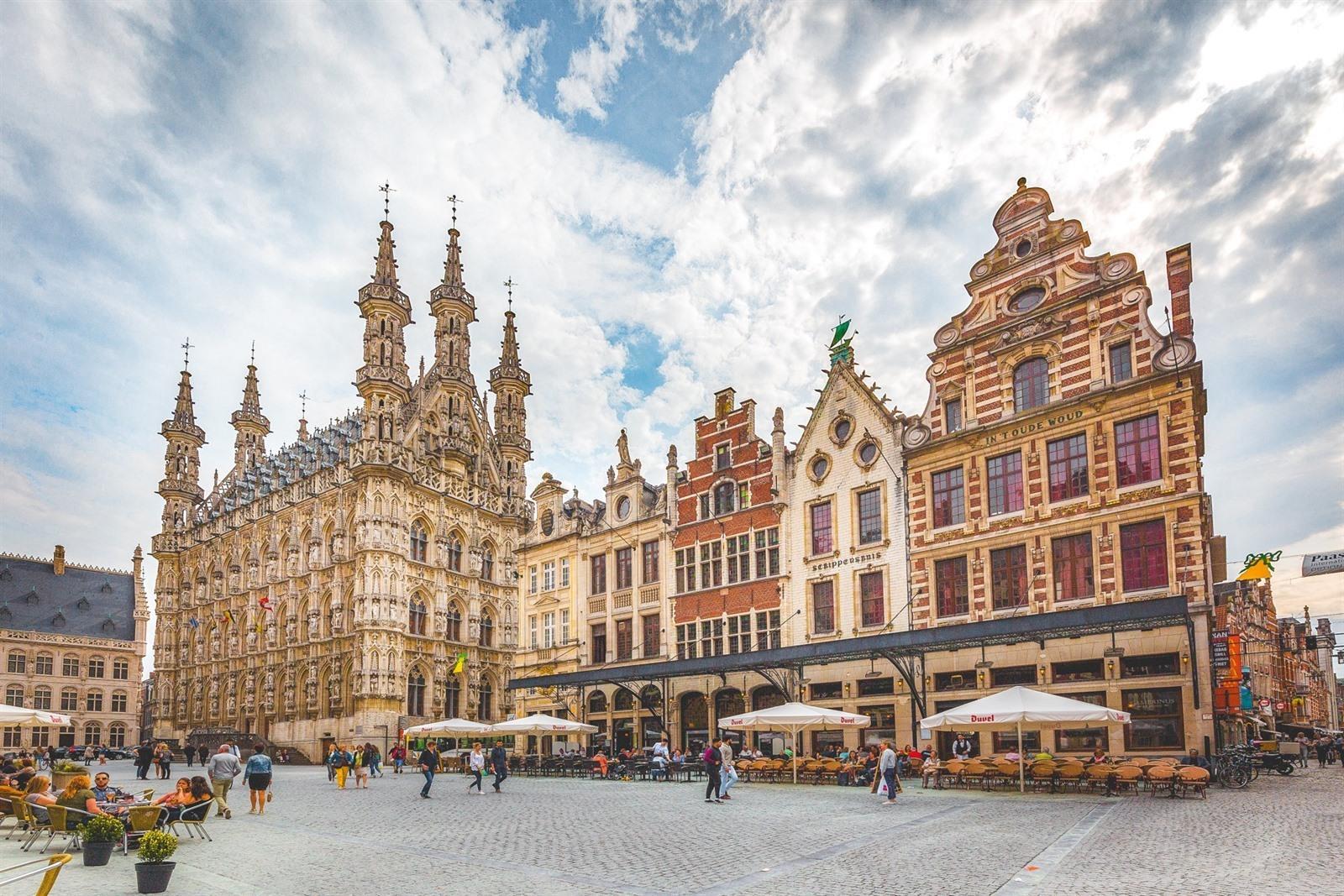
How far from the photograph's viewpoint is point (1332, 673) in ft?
369

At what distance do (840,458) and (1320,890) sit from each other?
89.9ft

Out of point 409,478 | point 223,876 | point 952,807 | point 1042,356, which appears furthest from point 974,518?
point 409,478

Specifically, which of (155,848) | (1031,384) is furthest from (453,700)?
(155,848)

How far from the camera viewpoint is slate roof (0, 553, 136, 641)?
281ft

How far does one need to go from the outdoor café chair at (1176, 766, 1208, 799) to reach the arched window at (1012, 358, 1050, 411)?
14089mm

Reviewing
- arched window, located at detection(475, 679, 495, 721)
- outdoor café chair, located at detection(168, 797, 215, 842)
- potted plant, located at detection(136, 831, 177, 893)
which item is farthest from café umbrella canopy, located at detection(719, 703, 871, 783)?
arched window, located at detection(475, 679, 495, 721)

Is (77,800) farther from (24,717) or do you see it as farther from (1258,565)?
(1258,565)

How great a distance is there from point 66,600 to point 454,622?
5000cm

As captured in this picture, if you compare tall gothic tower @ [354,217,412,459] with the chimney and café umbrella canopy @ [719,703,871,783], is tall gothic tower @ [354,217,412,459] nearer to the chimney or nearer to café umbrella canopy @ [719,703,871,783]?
café umbrella canopy @ [719,703,871,783]

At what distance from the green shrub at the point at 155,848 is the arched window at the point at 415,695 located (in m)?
47.9

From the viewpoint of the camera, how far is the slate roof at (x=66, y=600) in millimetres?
85500

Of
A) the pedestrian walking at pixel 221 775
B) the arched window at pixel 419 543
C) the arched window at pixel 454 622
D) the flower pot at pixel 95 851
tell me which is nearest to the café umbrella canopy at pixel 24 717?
the pedestrian walking at pixel 221 775

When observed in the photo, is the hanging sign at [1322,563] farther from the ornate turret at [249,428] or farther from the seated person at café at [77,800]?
the ornate turret at [249,428]

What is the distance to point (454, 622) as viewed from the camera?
2483 inches
